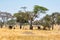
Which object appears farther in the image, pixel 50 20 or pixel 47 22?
pixel 50 20

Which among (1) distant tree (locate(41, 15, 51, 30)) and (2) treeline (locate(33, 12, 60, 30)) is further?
(2) treeline (locate(33, 12, 60, 30))

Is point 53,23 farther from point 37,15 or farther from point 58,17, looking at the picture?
point 37,15

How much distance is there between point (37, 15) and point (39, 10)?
1.84 metres

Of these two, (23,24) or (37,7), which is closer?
(37,7)

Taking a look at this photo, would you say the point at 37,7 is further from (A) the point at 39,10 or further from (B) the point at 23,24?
(B) the point at 23,24

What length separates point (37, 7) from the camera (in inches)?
1890

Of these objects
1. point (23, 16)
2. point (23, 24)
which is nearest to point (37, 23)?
point (23, 24)

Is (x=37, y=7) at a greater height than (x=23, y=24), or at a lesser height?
greater

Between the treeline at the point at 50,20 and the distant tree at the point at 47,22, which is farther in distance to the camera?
the treeline at the point at 50,20

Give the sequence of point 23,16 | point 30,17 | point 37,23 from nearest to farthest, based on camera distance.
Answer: point 30,17 < point 23,16 < point 37,23

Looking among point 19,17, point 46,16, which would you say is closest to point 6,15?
point 19,17

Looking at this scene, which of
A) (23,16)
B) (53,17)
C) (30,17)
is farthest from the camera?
(53,17)

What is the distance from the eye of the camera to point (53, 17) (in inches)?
2046

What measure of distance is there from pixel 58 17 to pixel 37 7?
24.2 ft
